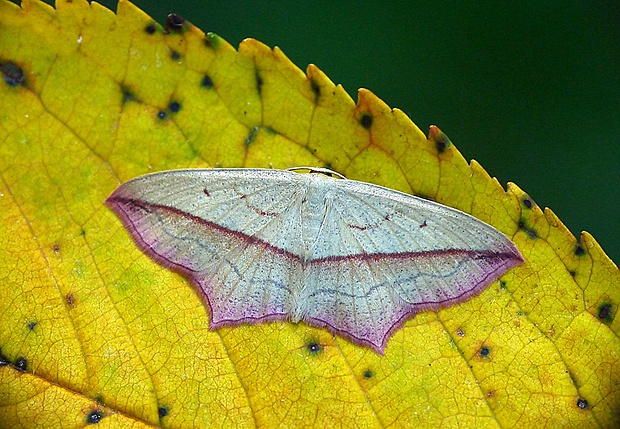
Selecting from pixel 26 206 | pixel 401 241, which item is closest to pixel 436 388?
pixel 401 241

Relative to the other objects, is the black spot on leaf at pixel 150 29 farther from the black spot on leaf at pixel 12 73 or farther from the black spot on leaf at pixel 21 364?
the black spot on leaf at pixel 21 364

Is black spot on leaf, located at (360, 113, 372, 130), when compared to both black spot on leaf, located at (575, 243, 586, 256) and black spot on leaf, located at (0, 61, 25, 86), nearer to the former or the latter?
black spot on leaf, located at (575, 243, 586, 256)

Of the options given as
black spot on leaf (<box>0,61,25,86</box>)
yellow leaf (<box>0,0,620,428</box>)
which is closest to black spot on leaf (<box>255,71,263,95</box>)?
yellow leaf (<box>0,0,620,428</box>)

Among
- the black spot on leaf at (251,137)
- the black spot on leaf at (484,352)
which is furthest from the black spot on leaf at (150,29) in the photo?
the black spot on leaf at (484,352)

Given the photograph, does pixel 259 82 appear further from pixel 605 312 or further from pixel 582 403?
pixel 582 403

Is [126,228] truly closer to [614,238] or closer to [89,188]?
[89,188]
